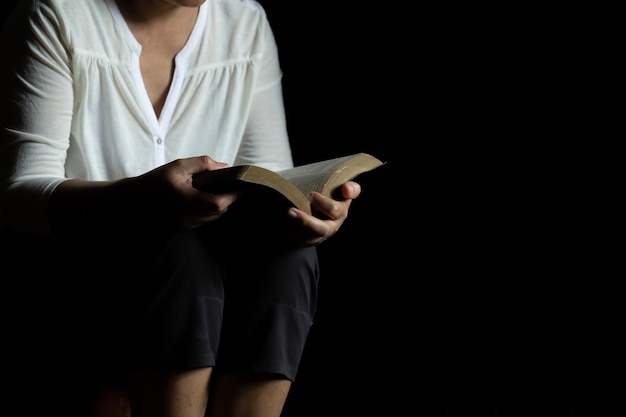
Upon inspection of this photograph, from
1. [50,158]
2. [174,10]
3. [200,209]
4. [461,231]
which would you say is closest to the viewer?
[200,209]

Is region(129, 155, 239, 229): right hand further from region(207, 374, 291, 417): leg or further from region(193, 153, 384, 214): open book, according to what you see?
region(207, 374, 291, 417): leg

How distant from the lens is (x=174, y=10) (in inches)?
60.0

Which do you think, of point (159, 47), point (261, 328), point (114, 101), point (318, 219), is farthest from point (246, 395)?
point (159, 47)

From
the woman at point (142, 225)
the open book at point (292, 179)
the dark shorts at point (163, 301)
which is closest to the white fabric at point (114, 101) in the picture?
the woman at point (142, 225)

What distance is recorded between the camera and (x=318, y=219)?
126 cm

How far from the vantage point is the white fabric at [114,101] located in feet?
4.45

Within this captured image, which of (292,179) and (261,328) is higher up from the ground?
(292,179)

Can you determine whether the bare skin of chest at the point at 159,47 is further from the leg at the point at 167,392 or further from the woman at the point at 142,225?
the leg at the point at 167,392

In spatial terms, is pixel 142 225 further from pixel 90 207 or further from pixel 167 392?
pixel 167 392

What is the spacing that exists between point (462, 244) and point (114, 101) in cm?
77

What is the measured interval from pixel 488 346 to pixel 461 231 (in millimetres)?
240

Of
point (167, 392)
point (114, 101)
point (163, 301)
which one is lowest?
point (167, 392)

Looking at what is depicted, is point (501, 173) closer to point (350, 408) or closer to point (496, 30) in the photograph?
point (496, 30)

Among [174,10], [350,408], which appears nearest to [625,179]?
[350,408]
